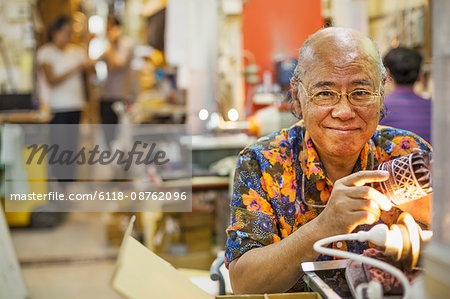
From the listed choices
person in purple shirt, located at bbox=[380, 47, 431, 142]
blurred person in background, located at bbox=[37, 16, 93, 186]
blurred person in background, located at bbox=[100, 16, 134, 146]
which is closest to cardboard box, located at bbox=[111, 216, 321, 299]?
person in purple shirt, located at bbox=[380, 47, 431, 142]

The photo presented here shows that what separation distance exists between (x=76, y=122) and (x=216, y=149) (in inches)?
109

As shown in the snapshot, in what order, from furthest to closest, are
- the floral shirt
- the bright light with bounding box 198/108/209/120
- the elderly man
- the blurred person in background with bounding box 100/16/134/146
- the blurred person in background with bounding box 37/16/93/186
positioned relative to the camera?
the blurred person in background with bounding box 100/16/134/146 → the blurred person in background with bounding box 37/16/93/186 → the bright light with bounding box 198/108/209/120 → the floral shirt → the elderly man

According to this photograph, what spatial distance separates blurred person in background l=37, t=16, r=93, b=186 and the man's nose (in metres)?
4.81

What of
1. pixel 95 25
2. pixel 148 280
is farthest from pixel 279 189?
pixel 95 25

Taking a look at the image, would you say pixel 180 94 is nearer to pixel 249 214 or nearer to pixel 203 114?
pixel 203 114

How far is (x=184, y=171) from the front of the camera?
11.9 ft

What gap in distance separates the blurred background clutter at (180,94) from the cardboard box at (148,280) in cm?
88

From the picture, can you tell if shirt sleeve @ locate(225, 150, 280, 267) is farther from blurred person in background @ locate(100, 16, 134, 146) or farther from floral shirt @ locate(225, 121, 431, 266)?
blurred person in background @ locate(100, 16, 134, 146)

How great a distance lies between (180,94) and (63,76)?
5.22 ft

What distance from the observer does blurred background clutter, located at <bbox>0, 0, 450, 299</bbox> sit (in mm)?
3690

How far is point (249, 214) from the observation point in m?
1.35

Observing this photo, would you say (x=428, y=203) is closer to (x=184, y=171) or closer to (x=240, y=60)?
(x=184, y=171)

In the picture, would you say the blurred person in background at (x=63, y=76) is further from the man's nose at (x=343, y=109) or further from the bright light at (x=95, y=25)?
the bright light at (x=95, y=25)

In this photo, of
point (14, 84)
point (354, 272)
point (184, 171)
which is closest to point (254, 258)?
point (354, 272)
